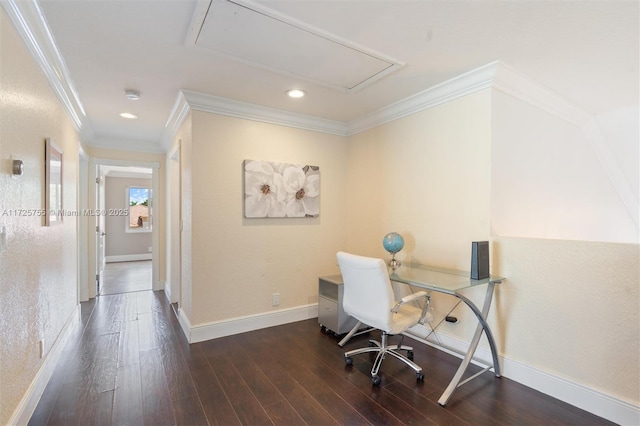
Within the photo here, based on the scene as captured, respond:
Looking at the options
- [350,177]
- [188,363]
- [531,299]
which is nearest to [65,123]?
[188,363]

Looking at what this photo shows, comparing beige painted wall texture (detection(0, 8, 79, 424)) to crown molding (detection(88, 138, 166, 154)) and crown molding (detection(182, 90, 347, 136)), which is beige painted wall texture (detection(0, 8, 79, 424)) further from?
crown molding (detection(88, 138, 166, 154))

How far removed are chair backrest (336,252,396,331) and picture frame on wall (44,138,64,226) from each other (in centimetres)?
223

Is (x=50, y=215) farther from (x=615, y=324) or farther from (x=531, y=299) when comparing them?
(x=615, y=324)

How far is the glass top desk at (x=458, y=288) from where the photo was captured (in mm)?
2148

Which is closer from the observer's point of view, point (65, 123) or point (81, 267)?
point (65, 123)

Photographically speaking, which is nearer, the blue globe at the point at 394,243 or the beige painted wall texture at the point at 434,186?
the beige painted wall texture at the point at 434,186

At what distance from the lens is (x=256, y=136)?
343 cm

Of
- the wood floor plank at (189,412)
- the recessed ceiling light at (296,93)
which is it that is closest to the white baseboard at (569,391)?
the wood floor plank at (189,412)

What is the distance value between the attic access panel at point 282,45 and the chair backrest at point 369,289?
1.50 metres

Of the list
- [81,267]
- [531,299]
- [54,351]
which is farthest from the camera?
[81,267]

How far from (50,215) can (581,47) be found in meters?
4.05

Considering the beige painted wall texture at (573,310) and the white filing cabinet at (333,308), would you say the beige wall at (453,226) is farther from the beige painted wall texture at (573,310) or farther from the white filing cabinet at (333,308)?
the white filing cabinet at (333,308)

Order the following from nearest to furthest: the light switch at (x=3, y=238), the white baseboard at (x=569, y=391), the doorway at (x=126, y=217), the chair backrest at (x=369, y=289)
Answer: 1. the light switch at (x=3, y=238)
2. the white baseboard at (x=569, y=391)
3. the chair backrest at (x=369, y=289)
4. the doorway at (x=126, y=217)

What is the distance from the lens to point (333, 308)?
3234 mm
